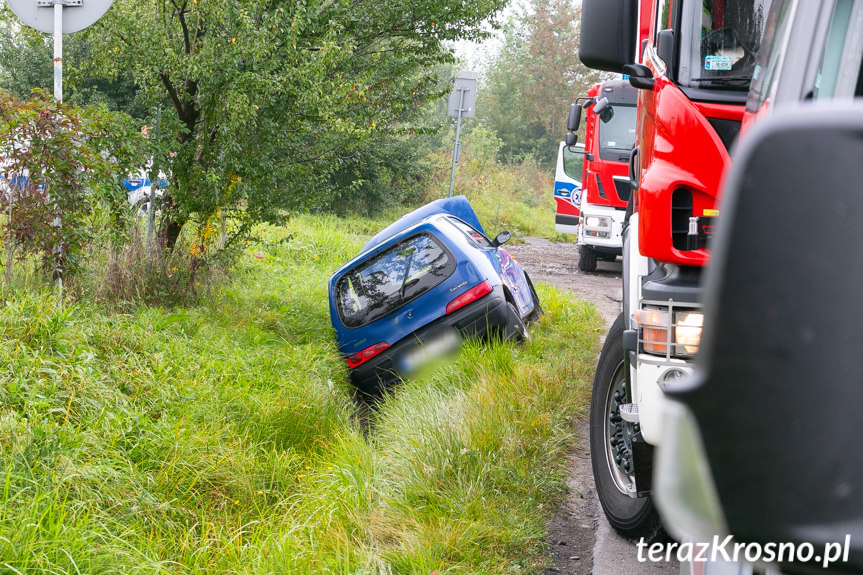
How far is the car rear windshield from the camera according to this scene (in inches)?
289

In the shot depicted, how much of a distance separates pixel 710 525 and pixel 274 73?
713 centimetres

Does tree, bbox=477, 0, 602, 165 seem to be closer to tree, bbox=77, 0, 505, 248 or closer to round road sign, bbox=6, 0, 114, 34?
tree, bbox=77, 0, 505, 248

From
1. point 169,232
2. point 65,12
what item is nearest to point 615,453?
point 65,12

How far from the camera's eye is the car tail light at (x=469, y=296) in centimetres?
711

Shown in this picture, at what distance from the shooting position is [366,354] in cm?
740

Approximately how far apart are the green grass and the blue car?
266 millimetres

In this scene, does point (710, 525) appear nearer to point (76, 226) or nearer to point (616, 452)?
point (616, 452)

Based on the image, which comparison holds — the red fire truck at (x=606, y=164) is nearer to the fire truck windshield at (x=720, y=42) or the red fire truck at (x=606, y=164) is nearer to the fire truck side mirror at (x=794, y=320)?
the fire truck windshield at (x=720, y=42)

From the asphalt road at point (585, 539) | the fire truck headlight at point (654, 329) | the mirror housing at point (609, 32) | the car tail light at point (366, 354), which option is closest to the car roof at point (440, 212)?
the car tail light at point (366, 354)

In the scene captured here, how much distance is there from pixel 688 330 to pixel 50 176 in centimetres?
486

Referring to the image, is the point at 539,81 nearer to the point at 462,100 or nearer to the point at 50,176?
the point at 462,100

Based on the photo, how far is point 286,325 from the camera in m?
8.48

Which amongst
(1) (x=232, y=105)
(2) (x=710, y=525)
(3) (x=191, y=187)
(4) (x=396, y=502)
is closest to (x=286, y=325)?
(3) (x=191, y=187)

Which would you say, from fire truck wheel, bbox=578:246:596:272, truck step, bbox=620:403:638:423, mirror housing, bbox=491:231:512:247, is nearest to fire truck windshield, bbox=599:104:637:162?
fire truck wheel, bbox=578:246:596:272
